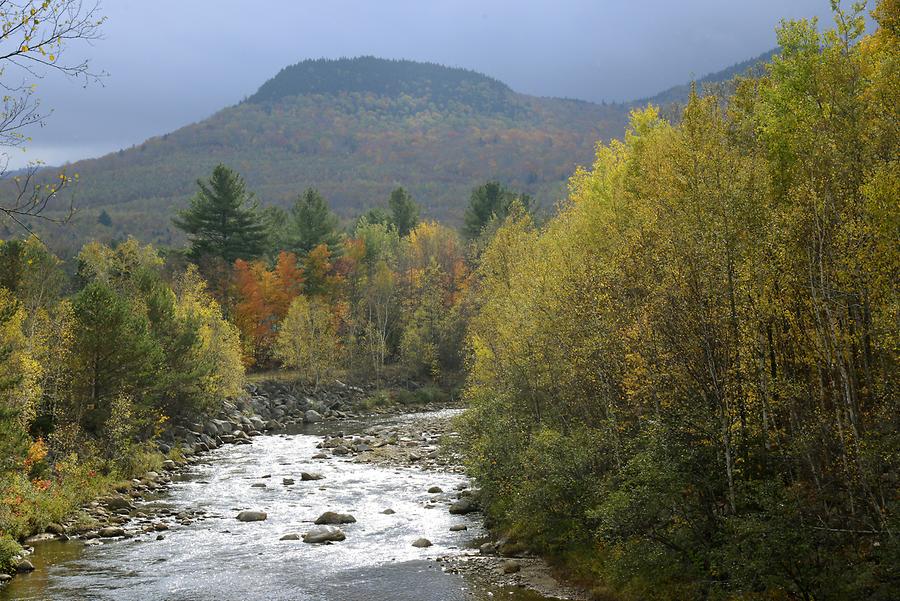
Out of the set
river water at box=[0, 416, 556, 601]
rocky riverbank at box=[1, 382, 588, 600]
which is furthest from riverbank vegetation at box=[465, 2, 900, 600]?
river water at box=[0, 416, 556, 601]

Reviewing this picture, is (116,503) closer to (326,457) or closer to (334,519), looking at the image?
(334,519)

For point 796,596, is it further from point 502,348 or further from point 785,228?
point 502,348

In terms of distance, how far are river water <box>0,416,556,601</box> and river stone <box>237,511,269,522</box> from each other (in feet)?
0.90

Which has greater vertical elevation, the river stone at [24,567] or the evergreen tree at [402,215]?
the evergreen tree at [402,215]

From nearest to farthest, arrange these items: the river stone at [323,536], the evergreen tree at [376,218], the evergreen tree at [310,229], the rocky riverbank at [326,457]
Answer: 1. the rocky riverbank at [326,457]
2. the river stone at [323,536]
3. the evergreen tree at [310,229]
4. the evergreen tree at [376,218]

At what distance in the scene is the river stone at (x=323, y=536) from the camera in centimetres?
2608

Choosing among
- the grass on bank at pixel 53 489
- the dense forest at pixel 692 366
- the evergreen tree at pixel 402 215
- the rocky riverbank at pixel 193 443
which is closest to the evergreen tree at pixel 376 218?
the evergreen tree at pixel 402 215

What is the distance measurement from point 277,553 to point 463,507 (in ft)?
28.3

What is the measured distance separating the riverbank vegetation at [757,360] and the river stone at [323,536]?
7361 millimetres

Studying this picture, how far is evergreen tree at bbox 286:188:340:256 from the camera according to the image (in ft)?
287

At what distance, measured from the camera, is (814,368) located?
18359 millimetres

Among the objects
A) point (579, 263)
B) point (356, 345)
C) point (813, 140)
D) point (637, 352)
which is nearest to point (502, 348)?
point (579, 263)

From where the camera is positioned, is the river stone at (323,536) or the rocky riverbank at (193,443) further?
the rocky riverbank at (193,443)

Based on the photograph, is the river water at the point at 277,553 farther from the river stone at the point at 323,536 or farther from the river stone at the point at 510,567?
the river stone at the point at 510,567
